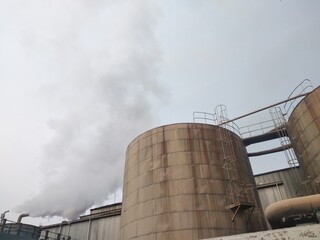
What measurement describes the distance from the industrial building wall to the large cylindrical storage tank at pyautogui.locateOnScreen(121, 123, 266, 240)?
22.7 ft

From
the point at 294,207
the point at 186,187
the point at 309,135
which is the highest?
the point at 309,135

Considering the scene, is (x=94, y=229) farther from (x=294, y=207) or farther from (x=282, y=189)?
(x=294, y=207)

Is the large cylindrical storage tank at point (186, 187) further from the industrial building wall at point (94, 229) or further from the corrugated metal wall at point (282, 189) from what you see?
the industrial building wall at point (94, 229)

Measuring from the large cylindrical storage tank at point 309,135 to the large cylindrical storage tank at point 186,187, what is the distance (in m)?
3.50

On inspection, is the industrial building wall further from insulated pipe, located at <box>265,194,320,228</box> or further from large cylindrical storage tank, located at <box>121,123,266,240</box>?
insulated pipe, located at <box>265,194,320,228</box>

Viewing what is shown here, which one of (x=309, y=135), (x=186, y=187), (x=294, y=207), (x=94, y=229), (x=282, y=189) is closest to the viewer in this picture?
(x=294, y=207)

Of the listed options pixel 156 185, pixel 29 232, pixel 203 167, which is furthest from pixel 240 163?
pixel 29 232

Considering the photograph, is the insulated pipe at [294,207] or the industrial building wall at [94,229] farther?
the industrial building wall at [94,229]

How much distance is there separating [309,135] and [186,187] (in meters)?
8.02

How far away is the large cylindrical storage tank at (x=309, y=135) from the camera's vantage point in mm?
15438

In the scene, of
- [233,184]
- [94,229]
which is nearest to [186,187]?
[233,184]

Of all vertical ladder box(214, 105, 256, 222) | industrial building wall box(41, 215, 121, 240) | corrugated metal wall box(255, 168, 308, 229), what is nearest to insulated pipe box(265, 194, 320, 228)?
vertical ladder box(214, 105, 256, 222)

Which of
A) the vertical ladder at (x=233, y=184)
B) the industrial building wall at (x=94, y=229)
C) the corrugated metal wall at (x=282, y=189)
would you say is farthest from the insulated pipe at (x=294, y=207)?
the industrial building wall at (x=94, y=229)

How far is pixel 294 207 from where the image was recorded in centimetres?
1174
